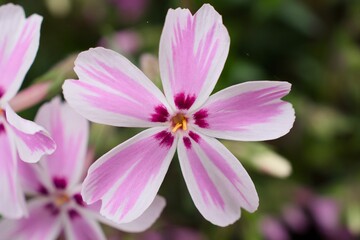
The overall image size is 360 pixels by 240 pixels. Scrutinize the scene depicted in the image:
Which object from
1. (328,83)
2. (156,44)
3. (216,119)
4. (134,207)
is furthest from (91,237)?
(328,83)

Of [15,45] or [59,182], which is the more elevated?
[15,45]

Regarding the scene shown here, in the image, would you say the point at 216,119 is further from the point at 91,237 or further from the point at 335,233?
the point at 335,233

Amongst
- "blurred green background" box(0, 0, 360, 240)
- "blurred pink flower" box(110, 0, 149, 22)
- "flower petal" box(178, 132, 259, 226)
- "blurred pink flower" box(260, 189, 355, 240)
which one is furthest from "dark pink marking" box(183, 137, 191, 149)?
"blurred pink flower" box(110, 0, 149, 22)

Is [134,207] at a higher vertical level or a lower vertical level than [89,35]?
lower

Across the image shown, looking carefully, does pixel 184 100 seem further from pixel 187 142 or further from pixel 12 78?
pixel 12 78

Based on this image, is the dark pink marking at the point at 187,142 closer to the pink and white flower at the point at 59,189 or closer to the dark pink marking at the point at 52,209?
the pink and white flower at the point at 59,189

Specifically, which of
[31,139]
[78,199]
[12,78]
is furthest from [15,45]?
[78,199]
